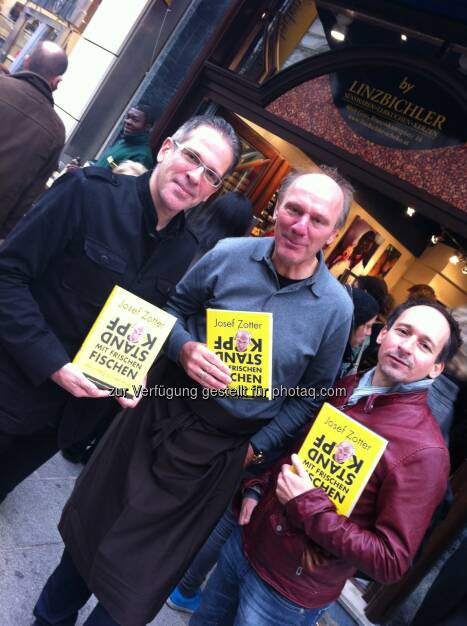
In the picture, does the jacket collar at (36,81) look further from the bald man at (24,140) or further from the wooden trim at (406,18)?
the wooden trim at (406,18)

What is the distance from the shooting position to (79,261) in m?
1.77

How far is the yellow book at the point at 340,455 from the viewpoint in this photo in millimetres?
1623

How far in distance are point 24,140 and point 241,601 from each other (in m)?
2.54

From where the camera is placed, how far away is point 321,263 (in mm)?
1995

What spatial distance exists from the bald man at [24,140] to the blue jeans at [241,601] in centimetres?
220

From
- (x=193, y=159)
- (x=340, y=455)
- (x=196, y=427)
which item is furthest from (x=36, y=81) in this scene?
(x=340, y=455)

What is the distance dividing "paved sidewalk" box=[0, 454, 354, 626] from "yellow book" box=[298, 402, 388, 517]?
1.37 meters

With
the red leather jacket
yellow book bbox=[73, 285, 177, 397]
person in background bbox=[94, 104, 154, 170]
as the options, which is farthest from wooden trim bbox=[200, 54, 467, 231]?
yellow book bbox=[73, 285, 177, 397]

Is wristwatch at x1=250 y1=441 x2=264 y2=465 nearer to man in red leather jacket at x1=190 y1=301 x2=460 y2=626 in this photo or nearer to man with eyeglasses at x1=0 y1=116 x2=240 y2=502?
man in red leather jacket at x1=190 y1=301 x2=460 y2=626

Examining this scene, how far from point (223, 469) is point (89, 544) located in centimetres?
55

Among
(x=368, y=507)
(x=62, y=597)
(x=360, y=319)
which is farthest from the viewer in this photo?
(x=360, y=319)

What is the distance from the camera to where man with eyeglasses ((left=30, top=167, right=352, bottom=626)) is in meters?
1.77

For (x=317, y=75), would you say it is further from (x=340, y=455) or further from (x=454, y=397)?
(x=340, y=455)

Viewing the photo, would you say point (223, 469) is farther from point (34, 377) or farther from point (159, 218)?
point (159, 218)
